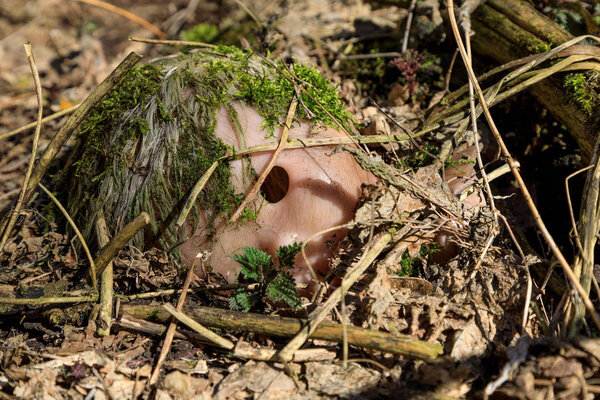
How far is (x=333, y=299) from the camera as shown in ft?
7.53

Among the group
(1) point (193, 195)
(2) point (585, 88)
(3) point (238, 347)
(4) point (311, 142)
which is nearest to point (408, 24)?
(2) point (585, 88)

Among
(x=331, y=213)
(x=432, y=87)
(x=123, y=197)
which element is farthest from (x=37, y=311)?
(x=432, y=87)

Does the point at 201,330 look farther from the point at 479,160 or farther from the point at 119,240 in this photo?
the point at 479,160

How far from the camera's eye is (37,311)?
2.56 meters

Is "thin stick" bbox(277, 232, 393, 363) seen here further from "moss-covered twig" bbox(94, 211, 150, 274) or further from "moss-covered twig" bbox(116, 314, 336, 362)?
"moss-covered twig" bbox(94, 211, 150, 274)

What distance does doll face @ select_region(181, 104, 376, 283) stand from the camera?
2625 mm

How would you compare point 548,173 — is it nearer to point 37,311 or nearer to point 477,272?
point 477,272

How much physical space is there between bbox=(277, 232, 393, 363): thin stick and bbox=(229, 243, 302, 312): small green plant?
0.17 meters

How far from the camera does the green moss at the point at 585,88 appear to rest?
2.80m

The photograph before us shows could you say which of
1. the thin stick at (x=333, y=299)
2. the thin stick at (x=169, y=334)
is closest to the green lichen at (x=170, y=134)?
the thin stick at (x=169, y=334)

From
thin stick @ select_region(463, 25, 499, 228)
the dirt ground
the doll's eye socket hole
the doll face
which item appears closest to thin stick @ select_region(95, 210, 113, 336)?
the dirt ground

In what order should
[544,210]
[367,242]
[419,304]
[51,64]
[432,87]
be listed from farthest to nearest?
[51,64] → [432,87] → [544,210] → [367,242] → [419,304]

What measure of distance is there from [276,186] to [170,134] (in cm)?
71

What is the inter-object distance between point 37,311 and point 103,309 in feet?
1.30
